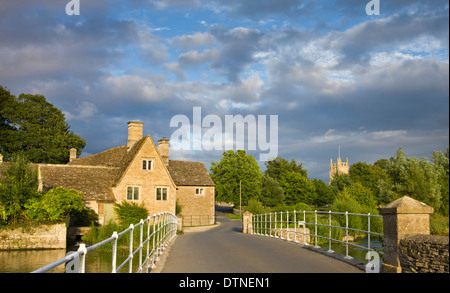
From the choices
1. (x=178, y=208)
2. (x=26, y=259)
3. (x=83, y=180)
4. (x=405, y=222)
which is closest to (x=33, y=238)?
(x=26, y=259)

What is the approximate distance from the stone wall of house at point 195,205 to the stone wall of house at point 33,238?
2145cm

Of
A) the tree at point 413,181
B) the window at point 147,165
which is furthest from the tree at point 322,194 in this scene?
the window at point 147,165

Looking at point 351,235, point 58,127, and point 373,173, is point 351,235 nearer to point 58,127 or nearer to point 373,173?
point 58,127

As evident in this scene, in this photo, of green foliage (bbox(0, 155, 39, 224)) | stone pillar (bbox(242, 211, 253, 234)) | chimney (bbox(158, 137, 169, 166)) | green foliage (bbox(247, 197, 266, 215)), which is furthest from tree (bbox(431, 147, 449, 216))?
green foliage (bbox(0, 155, 39, 224))

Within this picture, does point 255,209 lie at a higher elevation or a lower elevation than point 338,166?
lower

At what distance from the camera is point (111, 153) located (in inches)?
2014

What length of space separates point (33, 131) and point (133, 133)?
18.8 meters

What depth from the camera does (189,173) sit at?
55.6 metres

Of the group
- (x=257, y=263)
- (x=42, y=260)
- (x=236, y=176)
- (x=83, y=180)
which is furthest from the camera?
(x=236, y=176)

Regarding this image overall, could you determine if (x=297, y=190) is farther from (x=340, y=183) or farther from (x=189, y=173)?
(x=189, y=173)

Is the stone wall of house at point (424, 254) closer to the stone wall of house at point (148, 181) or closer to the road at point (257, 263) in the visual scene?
the road at point (257, 263)

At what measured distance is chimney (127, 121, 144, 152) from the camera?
47425 mm

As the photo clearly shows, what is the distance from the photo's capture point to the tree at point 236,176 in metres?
79.8

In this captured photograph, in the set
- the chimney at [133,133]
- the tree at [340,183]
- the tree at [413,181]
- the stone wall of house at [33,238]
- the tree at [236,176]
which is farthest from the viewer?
the tree at [340,183]
